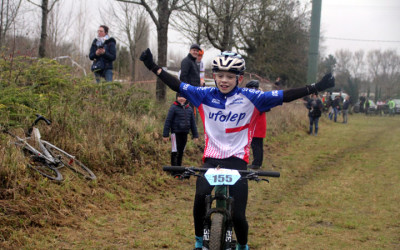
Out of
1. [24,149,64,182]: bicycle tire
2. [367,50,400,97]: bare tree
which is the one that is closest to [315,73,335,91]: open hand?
[24,149,64,182]: bicycle tire

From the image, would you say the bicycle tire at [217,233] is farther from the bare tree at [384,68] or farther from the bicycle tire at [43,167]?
the bare tree at [384,68]

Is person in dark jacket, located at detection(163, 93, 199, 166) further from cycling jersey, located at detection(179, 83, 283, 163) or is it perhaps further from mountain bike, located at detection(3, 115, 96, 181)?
cycling jersey, located at detection(179, 83, 283, 163)

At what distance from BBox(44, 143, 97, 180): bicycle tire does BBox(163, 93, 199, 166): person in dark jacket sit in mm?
1976

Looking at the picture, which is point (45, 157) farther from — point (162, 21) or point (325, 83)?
point (162, 21)

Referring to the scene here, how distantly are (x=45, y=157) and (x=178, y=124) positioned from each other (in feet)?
10.3

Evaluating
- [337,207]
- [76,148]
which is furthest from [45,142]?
[337,207]

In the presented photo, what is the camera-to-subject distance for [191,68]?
10.5m

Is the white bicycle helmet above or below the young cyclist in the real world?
above

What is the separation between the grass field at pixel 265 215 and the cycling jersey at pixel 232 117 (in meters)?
1.79

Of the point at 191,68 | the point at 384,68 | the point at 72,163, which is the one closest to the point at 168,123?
the point at 191,68

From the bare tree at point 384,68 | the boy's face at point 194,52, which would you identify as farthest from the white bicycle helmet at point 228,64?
the bare tree at point 384,68

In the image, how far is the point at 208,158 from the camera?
466 centimetres

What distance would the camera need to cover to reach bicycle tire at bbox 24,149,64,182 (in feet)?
22.2

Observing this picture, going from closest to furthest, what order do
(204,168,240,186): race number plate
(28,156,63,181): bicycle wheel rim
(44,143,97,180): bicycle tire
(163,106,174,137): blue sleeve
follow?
(204,168,240,186): race number plate, (28,156,63,181): bicycle wheel rim, (44,143,97,180): bicycle tire, (163,106,174,137): blue sleeve
